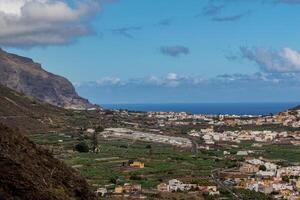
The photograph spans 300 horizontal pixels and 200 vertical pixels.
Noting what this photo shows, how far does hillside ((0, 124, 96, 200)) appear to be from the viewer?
15516 millimetres

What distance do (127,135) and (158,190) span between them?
49262 millimetres

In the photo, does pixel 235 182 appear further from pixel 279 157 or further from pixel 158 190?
pixel 279 157

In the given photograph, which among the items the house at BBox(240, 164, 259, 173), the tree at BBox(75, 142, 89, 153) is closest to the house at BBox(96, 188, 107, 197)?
the house at BBox(240, 164, 259, 173)

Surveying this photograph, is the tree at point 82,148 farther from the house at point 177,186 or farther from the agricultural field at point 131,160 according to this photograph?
the house at point 177,186

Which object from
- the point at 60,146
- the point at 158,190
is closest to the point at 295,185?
the point at 158,190

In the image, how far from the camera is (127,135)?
101812 mm

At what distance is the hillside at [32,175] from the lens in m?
15.5

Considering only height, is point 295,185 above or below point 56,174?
below

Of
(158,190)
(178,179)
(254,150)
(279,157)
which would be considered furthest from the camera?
(254,150)

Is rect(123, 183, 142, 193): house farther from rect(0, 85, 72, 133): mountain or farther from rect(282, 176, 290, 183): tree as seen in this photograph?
rect(0, 85, 72, 133): mountain

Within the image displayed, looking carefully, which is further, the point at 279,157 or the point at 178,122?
the point at 178,122

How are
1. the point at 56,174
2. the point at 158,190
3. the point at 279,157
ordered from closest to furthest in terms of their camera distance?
the point at 56,174, the point at 158,190, the point at 279,157

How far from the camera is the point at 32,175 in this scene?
16.4 meters

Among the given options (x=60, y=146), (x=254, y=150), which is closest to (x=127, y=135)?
(x=254, y=150)
